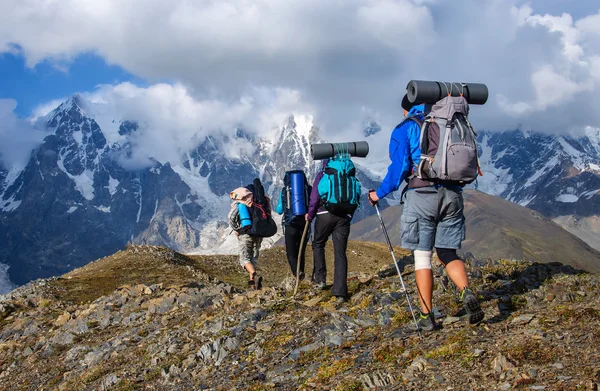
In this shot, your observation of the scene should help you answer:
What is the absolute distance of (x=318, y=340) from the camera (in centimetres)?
1022

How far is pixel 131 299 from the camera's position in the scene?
60.3 feet

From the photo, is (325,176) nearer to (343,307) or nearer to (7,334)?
(343,307)

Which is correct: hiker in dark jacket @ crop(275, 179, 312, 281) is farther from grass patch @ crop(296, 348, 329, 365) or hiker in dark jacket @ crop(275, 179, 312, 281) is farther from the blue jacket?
the blue jacket

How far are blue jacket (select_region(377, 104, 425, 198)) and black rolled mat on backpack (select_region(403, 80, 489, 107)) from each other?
1.16 feet

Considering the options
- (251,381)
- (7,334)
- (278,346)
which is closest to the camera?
(251,381)

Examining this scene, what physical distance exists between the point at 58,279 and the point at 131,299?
45.9 feet

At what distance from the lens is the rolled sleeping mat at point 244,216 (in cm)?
1666

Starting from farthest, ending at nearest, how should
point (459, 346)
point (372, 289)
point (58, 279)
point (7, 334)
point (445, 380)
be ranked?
point (58, 279)
point (7, 334)
point (372, 289)
point (459, 346)
point (445, 380)

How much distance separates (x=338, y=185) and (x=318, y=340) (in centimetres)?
388

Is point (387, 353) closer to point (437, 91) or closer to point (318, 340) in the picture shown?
point (318, 340)

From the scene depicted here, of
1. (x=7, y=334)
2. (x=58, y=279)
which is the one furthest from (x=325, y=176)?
(x=58, y=279)

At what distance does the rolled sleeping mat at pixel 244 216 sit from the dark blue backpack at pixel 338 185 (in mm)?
4368

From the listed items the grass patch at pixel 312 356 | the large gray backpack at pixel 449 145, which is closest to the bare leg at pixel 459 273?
the large gray backpack at pixel 449 145

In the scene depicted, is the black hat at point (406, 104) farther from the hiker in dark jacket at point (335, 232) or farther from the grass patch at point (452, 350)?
the grass patch at point (452, 350)
